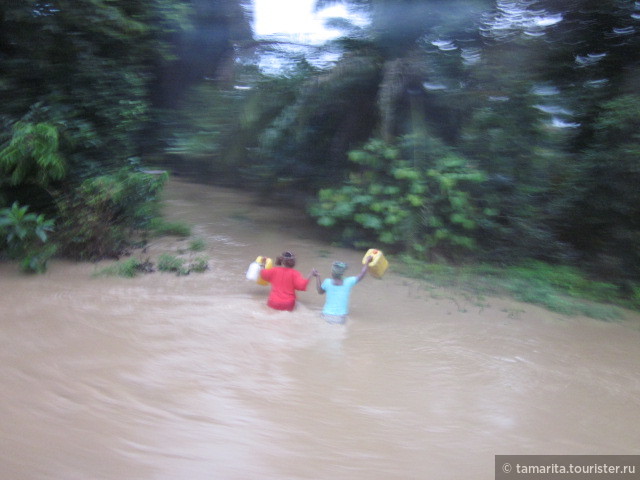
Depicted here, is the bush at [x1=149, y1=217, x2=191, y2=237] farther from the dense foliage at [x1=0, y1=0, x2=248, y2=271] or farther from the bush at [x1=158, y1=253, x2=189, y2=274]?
the bush at [x1=158, y1=253, x2=189, y2=274]

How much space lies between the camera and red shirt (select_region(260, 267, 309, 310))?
648 centimetres

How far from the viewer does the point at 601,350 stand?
21.0ft

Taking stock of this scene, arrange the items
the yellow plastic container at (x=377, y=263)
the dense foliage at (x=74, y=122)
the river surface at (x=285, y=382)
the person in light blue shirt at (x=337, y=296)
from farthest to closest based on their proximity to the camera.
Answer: the dense foliage at (x=74, y=122)
the yellow plastic container at (x=377, y=263)
the person in light blue shirt at (x=337, y=296)
the river surface at (x=285, y=382)

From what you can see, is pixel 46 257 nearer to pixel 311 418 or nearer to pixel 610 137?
pixel 311 418

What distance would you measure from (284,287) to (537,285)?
459cm

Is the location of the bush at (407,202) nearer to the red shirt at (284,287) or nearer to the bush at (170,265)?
the bush at (170,265)

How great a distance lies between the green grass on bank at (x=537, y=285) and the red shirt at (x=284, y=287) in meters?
2.76

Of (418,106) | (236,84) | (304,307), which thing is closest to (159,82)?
(236,84)

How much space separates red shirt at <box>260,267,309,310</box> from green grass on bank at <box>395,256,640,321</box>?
2759 mm

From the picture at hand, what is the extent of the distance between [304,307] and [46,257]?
134 inches

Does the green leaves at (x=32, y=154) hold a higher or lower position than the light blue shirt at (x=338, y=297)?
higher

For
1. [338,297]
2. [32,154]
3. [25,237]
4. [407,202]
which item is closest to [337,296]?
[338,297]

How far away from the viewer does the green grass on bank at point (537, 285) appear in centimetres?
807

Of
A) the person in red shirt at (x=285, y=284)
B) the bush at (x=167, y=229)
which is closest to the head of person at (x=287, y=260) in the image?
the person in red shirt at (x=285, y=284)
